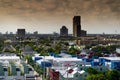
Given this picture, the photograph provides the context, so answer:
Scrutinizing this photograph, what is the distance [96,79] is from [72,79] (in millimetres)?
2290

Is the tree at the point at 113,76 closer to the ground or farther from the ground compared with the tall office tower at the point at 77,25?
closer to the ground

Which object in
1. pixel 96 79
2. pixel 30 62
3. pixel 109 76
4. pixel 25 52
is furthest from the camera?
pixel 25 52

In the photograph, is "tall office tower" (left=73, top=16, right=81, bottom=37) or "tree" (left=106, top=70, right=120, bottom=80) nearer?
"tree" (left=106, top=70, right=120, bottom=80)

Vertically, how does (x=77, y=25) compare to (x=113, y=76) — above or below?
above

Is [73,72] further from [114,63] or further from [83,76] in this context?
[114,63]

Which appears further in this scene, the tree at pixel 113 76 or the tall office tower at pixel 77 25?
the tall office tower at pixel 77 25

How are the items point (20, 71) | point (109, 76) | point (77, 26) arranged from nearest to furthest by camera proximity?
point (109, 76) < point (20, 71) < point (77, 26)

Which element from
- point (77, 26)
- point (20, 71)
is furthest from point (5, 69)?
point (77, 26)

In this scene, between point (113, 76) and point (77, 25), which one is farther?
point (77, 25)

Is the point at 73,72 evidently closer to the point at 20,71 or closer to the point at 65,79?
the point at 65,79

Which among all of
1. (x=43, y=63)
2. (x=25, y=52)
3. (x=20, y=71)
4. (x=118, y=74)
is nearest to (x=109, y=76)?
(x=118, y=74)

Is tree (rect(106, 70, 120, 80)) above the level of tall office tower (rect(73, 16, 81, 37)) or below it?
below

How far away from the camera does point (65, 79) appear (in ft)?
67.1

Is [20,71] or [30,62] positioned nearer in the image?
[20,71]
